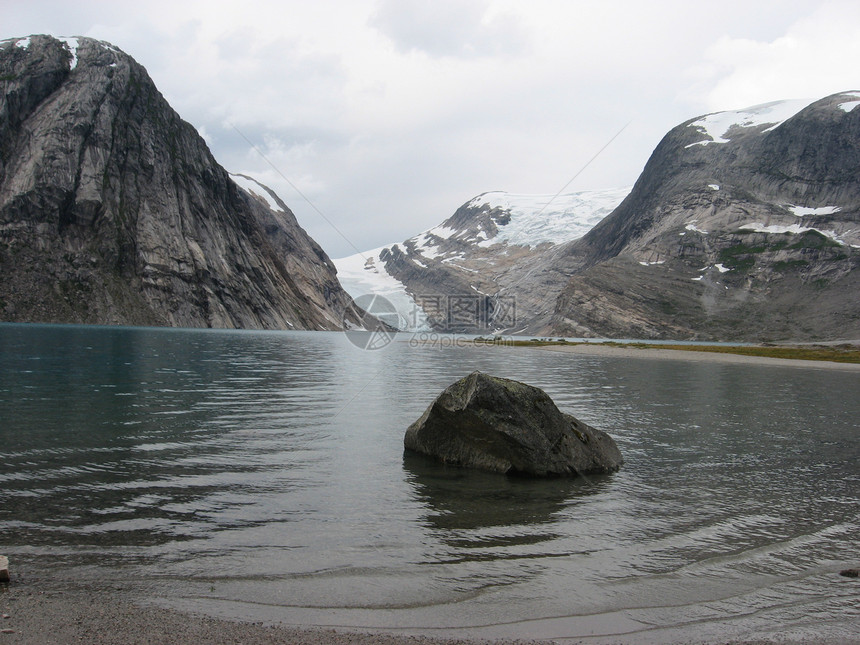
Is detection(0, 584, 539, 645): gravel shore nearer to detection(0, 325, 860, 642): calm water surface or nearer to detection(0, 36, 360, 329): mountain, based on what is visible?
detection(0, 325, 860, 642): calm water surface

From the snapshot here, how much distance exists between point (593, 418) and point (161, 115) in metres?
195

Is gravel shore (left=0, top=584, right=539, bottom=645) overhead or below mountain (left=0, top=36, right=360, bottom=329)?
below

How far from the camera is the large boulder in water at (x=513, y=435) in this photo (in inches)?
602

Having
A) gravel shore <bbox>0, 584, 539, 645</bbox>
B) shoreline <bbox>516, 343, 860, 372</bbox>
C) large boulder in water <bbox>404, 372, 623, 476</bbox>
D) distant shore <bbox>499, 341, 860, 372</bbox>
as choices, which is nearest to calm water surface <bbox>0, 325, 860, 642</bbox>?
gravel shore <bbox>0, 584, 539, 645</bbox>

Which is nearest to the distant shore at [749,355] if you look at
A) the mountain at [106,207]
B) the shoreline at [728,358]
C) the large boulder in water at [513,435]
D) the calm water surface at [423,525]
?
the shoreline at [728,358]

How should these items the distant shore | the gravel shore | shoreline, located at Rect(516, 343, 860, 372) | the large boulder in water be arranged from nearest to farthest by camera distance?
1. the gravel shore
2. the large boulder in water
3. shoreline, located at Rect(516, 343, 860, 372)
4. the distant shore

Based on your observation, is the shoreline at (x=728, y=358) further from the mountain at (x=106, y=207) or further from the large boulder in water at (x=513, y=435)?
the mountain at (x=106, y=207)

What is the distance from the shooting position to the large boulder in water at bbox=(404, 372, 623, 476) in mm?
15289

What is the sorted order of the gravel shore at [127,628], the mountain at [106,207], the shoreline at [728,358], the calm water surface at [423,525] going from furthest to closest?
1. the mountain at [106,207]
2. the shoreline at [728,358]
3. the calm water surface at [423,525]
4. the gravel shore at [127,628]

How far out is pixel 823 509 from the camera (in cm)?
1249

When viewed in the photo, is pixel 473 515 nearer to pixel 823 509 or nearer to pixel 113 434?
pixel 823 509

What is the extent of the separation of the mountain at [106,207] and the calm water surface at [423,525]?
470 ft

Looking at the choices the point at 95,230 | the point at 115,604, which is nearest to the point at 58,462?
the point at 115,604

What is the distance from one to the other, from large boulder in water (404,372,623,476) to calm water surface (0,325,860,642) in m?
0.71
